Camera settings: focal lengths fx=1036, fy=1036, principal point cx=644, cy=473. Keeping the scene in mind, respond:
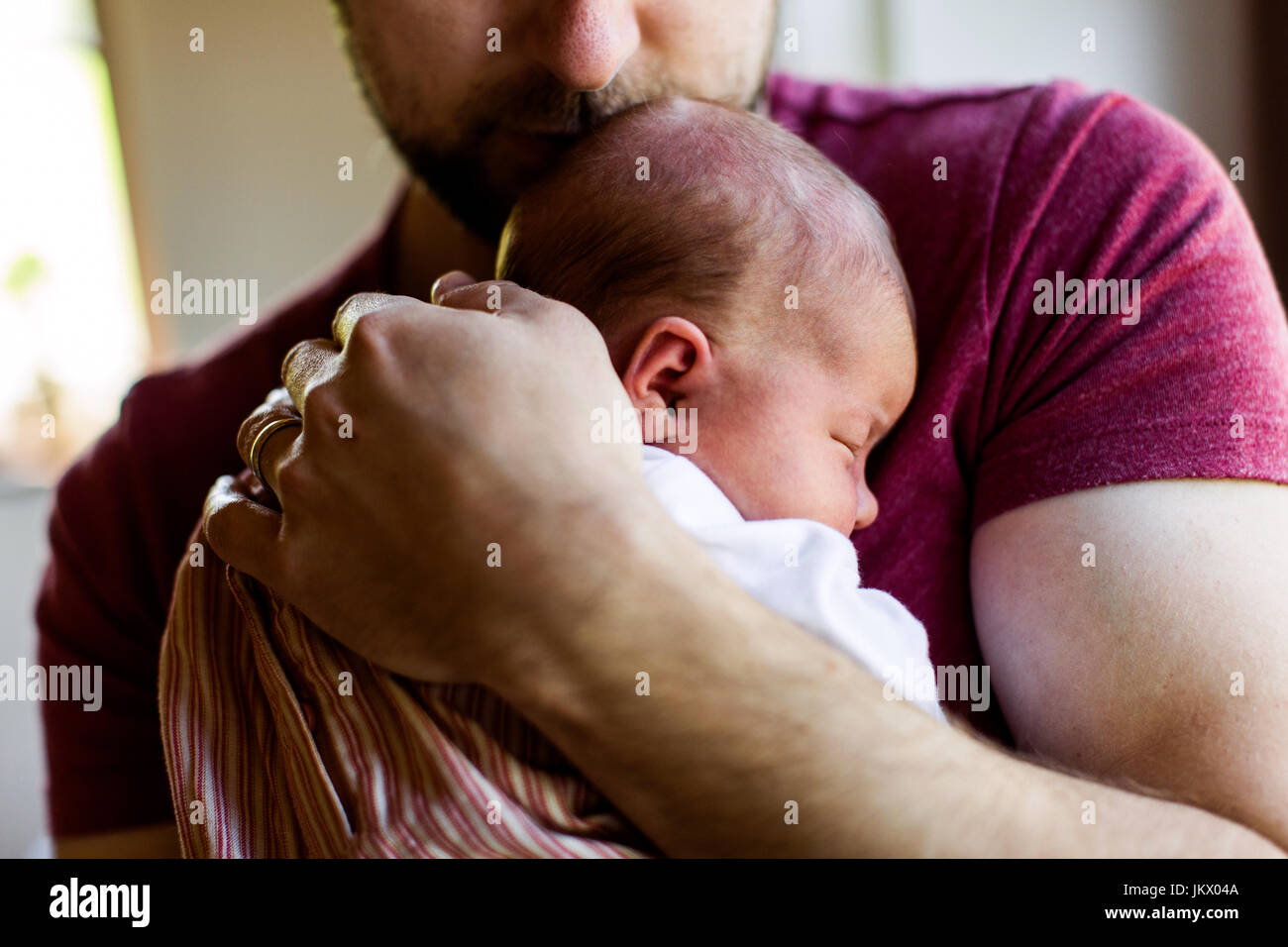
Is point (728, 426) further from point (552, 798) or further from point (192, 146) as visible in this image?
point (192, 146)

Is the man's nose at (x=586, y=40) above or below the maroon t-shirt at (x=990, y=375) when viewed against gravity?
above

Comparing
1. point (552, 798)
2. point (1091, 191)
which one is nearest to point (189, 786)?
point (552, 798)

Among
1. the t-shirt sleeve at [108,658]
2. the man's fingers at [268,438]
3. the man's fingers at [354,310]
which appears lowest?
the t-shirt sleeve at [108,658]

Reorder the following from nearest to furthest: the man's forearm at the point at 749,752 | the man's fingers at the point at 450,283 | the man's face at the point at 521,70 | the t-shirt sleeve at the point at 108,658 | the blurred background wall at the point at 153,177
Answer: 1. the man's forearm at the point at 749,752
2. the man's fingers at the point at 450,283
3. the man's face at the point at 521,70
4. the t-shirt sleeve at the point at 108,658
5. the blurred background wall at the point at 153,177

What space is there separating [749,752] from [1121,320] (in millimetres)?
507

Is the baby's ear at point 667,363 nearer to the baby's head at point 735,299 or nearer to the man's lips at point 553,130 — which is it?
the baby's head at point 735,299

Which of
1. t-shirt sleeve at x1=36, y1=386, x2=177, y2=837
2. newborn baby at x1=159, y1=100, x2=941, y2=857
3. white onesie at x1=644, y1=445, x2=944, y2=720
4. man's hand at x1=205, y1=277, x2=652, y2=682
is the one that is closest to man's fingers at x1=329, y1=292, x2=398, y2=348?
man's hand at x1=205, y1=277, x2=652, y2=682

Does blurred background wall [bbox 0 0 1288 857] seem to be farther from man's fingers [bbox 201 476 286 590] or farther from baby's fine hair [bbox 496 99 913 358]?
man's fingers [bbox 201 476 286 590]

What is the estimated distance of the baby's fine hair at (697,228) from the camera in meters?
0.85

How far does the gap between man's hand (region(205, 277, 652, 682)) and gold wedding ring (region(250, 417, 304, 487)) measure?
71mm

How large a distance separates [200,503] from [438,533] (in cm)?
67

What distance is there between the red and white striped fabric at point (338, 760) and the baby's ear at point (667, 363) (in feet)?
0.90

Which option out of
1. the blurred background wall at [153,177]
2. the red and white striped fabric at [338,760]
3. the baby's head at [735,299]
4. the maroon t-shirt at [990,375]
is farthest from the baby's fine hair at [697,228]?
the blurred background wall at [153,177]
